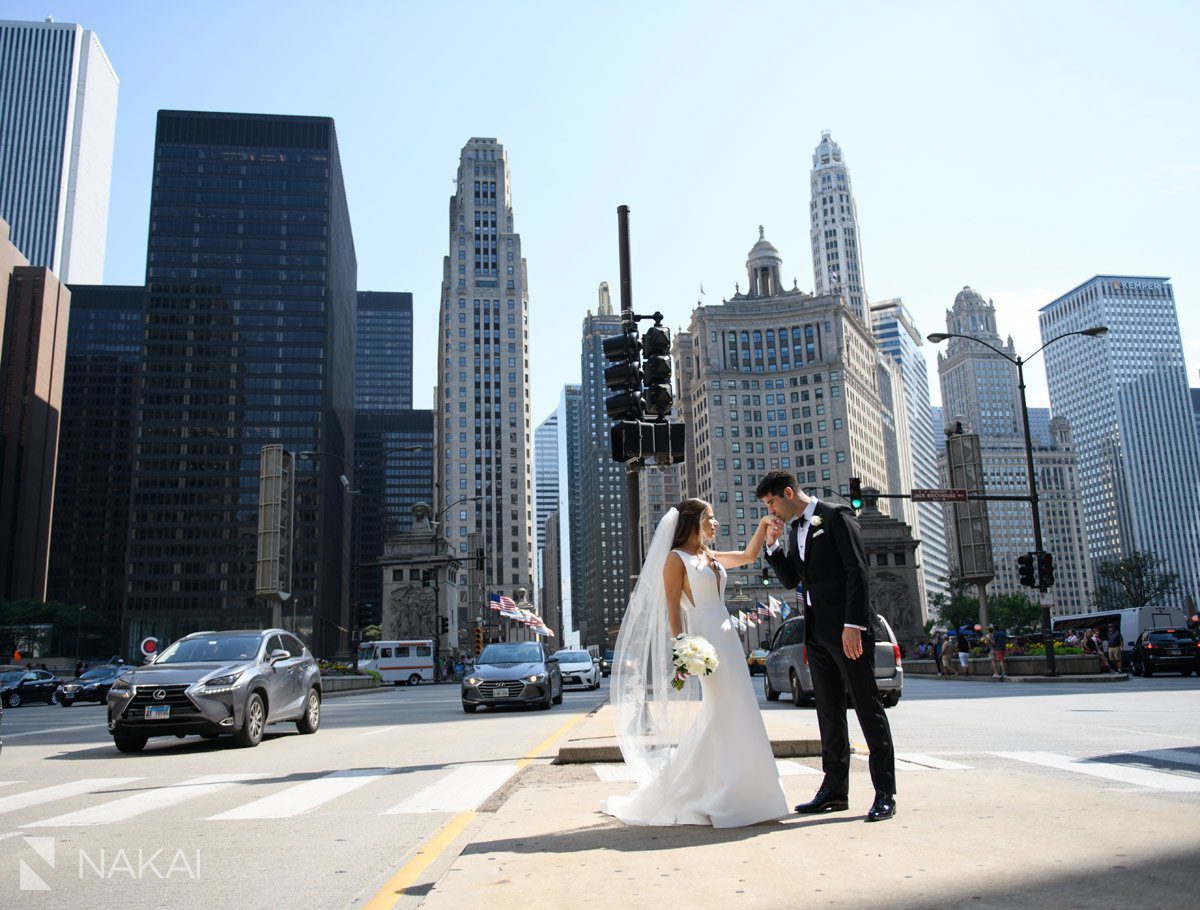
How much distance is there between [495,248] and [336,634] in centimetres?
6960

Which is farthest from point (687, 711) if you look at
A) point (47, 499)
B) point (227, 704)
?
point (47, 499)

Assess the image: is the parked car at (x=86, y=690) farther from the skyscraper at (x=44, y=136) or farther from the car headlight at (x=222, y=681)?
the skyscraper at (x=44, y=136)

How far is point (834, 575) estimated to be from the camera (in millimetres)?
5918

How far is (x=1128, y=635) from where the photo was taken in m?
41.9

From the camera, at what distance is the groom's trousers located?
5.43 m

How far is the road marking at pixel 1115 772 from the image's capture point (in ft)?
21.4

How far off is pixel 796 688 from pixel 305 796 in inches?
467

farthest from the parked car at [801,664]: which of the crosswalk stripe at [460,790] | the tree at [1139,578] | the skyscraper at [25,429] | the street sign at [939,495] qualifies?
the skyscraper at [25,429]

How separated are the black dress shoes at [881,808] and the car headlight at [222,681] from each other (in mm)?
9645

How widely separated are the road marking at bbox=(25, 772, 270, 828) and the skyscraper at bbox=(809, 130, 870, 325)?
183 m

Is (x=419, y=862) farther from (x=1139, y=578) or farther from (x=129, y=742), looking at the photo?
(x=1139, y=578)

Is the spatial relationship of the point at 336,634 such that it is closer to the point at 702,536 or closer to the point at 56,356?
the point at 56,356

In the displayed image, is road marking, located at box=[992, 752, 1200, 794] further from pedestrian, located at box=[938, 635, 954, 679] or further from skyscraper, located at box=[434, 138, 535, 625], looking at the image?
skyscraper, located at box=[434, 138, 535, 625]

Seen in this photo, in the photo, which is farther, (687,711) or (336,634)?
(336,634)
